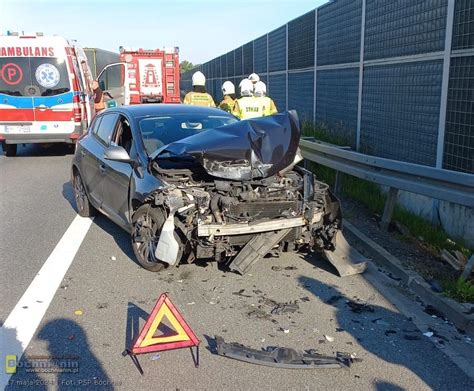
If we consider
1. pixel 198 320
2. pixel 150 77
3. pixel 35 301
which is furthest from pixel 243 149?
pixel 150 77

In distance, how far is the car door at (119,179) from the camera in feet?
19.5

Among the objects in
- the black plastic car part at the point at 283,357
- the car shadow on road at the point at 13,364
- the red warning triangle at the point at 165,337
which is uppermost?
the red warning triangle at the point at 165,337

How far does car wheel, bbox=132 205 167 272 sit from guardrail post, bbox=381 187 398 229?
2734mm

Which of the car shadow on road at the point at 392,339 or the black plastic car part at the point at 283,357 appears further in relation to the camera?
the black plastic car part at the point at 283,357

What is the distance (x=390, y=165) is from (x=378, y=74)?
2.97m

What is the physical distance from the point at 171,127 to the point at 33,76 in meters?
8.07

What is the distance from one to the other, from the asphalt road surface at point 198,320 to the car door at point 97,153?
2.42ft

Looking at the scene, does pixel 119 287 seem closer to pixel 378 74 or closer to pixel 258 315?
pixel 258 315

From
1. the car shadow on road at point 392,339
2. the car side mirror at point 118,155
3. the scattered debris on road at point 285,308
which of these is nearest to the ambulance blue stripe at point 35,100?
the car side mirror at point 118,155

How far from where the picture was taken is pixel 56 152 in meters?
14.9

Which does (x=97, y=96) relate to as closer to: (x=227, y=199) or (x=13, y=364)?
(x=227, y=199)

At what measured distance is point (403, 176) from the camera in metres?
5.96

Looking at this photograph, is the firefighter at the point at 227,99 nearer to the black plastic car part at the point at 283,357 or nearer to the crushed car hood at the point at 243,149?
the crushed car hood at the point at 243,149

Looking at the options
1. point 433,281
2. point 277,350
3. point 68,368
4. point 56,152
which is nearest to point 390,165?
point 433,281
